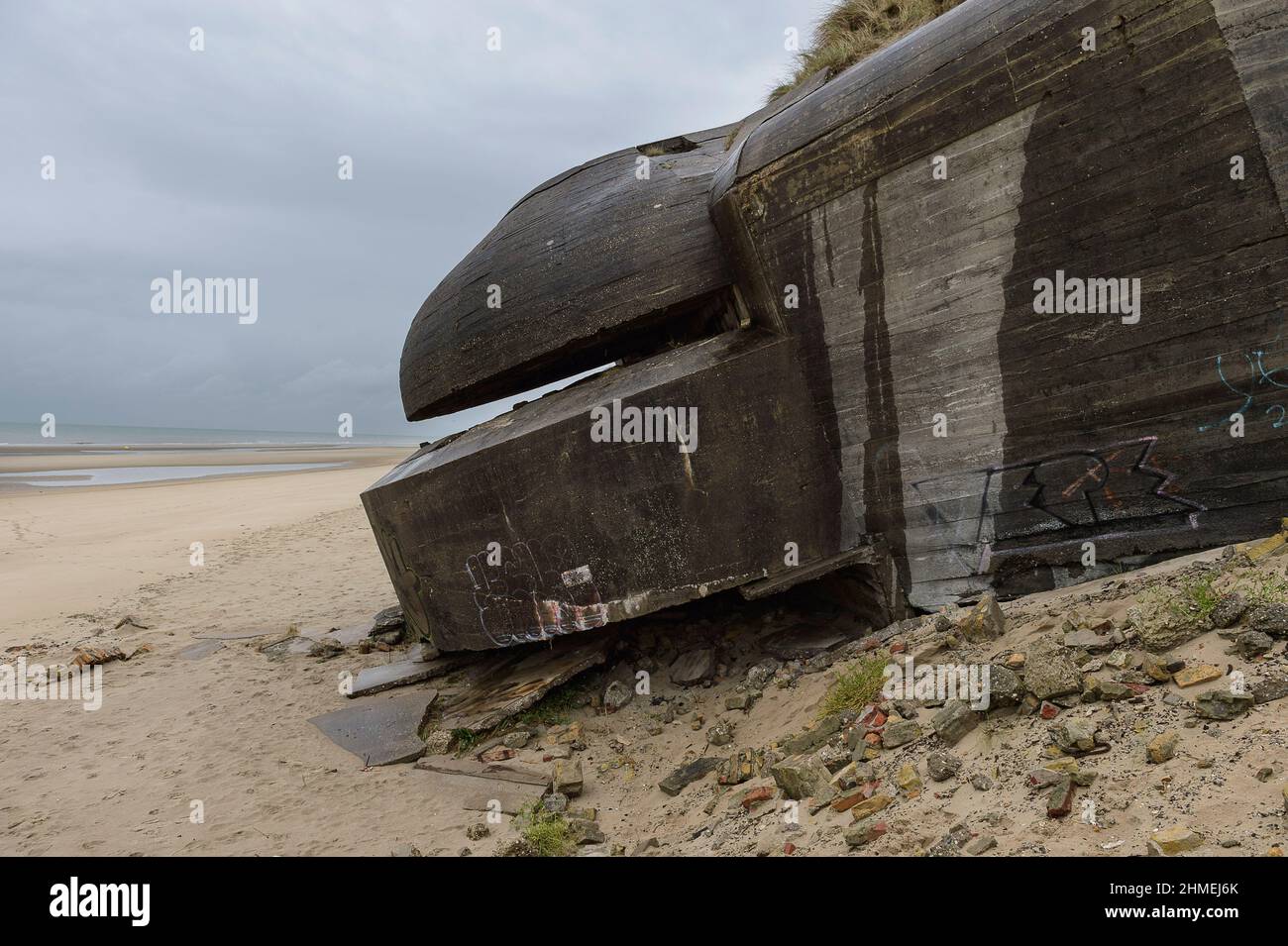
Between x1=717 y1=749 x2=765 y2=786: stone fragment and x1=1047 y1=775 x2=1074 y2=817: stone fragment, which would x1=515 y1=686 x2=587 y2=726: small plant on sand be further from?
x1=1047 y1=775 x2=1074 y2=817: stone fragment

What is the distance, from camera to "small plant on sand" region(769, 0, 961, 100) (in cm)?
870

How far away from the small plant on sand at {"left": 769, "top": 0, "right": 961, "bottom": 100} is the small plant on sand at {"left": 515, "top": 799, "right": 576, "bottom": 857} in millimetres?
7506

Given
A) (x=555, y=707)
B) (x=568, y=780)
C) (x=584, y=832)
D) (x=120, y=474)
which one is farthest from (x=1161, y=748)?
(x=120, y=474)

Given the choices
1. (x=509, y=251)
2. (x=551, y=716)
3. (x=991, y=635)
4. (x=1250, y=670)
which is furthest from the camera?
(x=509, y=251)

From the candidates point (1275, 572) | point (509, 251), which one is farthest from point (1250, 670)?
point (509, 251)

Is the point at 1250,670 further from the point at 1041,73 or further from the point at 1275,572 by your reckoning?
the point at 1041,73

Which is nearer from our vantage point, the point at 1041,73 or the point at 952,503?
the point at 1041,73

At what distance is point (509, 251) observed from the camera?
727cm

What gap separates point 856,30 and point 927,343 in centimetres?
636

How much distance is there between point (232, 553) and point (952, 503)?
14460 mm

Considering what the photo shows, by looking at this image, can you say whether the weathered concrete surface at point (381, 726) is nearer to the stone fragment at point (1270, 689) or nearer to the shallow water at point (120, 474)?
the stone fragment at point (1270, 689)

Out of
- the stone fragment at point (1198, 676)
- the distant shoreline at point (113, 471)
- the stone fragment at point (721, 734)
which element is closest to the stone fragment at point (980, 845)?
the stone fragment at point (1198, 676)

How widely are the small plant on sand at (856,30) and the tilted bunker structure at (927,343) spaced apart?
3.37m

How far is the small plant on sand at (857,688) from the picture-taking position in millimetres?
4590
